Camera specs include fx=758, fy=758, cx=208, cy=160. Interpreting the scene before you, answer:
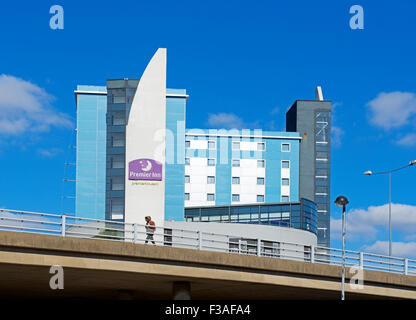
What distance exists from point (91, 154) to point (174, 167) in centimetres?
1283

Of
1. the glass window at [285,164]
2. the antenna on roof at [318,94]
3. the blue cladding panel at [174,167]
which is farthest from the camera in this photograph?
the antenna on roof at [318,94]

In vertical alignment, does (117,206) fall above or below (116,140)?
below

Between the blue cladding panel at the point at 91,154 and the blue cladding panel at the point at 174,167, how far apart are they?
9.69 m

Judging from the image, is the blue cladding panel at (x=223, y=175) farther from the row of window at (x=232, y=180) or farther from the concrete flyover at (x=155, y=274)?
the concrete flyover at (x=155, y=274)

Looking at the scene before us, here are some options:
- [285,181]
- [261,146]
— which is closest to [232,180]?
[261,146]

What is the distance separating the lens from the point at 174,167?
117 meters

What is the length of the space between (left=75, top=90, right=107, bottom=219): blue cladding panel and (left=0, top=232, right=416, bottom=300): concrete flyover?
240 feet

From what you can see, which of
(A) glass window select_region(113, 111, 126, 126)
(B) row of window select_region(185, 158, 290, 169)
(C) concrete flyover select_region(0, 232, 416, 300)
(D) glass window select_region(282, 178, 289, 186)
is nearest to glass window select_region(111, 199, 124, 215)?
(A) glass window select_region(113, 111, 126, 126)

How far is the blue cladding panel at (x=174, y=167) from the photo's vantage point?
112600mm

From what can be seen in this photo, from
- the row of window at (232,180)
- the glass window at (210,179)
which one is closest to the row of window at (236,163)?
the glass window at (210,179)

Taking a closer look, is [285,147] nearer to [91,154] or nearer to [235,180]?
[235,180]
